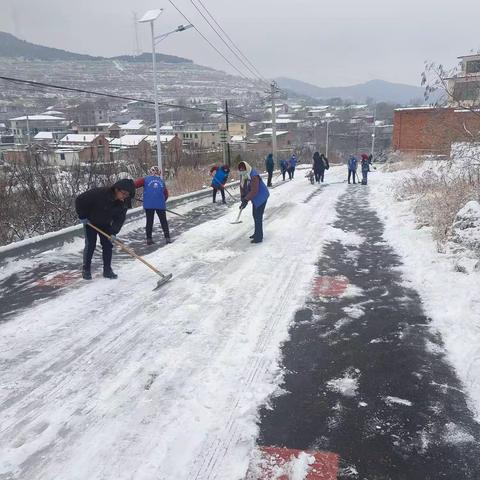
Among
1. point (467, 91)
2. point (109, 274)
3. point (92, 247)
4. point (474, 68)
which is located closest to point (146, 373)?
point (109, 274)

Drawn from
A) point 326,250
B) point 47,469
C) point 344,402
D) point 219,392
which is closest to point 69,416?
point 47,469

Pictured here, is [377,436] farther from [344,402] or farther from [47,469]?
[47,469]

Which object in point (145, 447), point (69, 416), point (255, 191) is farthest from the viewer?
point (255, 191)

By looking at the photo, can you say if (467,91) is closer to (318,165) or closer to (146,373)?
(146,373)

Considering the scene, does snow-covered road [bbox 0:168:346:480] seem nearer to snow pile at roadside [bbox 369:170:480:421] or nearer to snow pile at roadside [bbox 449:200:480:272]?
snow pile at roadside [bbox 369:170:480:421]

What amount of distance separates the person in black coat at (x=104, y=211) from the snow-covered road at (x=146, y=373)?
0.40m

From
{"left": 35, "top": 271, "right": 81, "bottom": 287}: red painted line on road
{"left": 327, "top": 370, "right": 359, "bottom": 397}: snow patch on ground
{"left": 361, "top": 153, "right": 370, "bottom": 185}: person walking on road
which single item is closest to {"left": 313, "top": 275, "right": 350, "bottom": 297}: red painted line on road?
{"left": 327, "top": 370, "right": 359, "bottom": 397}: snow patch on ground

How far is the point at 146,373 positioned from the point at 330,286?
3.24m

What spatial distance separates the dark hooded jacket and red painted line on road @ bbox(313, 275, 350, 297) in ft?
10.2

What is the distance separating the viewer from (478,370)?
397cm

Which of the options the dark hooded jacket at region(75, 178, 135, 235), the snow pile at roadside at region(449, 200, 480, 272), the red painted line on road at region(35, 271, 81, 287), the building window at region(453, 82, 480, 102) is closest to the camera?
the red painted line on road at region(35, 271, 81, 287)

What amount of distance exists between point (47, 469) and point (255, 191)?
700 cm

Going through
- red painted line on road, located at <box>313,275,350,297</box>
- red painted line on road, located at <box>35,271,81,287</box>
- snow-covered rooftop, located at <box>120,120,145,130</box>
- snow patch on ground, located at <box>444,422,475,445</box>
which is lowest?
red painted line on road, located at <box>313,275,350,297</box>

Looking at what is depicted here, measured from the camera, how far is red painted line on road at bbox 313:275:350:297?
6047 millimetres
